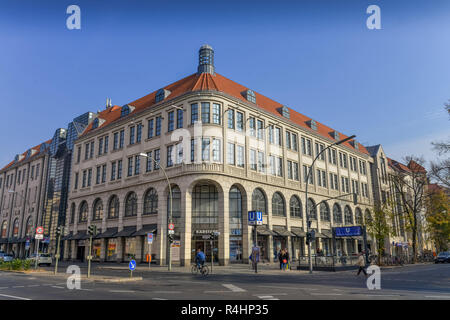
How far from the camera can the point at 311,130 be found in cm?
4922

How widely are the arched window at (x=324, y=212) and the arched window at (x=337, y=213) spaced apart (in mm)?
1985

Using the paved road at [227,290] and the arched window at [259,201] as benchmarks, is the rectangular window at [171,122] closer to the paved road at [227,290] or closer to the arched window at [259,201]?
the arched window at [259,201]

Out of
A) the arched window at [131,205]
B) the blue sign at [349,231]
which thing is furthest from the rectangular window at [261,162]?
the arched window at [131,205]

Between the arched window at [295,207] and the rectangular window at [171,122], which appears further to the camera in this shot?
the arched window at [295,207]

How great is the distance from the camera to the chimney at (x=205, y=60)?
41500 millimetres

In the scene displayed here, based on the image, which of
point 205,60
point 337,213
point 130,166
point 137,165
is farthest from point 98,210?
point 337,213

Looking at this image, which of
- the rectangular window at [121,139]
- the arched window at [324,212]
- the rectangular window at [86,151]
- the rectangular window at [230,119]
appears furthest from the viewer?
the rectangular window at [86,151]

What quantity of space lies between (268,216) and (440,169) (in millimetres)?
17265

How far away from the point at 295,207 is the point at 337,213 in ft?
37.9

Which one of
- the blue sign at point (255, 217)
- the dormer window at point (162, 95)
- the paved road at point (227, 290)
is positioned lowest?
the paved road at point (227, 290)

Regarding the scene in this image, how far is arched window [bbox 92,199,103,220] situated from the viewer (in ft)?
145

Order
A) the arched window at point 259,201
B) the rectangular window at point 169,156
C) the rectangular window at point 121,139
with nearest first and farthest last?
the rectangular window at point 169,156 < the arched window at point 259,201 < the rectangular window at point 121,139

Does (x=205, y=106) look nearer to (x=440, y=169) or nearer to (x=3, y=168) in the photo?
(x=440, y=169)

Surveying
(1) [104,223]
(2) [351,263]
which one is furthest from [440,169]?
(1) [104,223]
